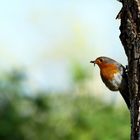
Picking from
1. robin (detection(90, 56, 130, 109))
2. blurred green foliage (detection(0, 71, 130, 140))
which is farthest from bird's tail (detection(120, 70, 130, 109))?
blurred green foliage (detection(0, 71, 130, 140))

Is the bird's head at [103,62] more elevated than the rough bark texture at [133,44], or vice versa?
the bird's head at [103,62]

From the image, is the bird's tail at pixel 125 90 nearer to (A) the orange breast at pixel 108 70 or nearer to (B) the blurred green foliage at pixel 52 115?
(A) the orange breast at pixel 108 70

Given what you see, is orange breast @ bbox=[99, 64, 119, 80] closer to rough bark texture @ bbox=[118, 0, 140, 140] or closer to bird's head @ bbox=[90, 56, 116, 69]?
bird's head @ bbox=[90, 56, 116, 69]

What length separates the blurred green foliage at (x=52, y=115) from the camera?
9.14 m

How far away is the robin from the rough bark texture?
418 millimetres

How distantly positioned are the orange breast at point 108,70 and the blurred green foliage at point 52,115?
290cm

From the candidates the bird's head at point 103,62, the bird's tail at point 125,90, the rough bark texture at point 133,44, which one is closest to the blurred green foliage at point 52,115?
the bird's head at point 103,62

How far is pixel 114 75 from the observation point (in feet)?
19.6

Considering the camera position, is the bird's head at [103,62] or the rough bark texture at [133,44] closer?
the rough bark texture at [133,44]

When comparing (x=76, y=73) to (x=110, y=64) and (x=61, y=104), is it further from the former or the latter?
(x=110, y=64)

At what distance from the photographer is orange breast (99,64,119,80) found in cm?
605

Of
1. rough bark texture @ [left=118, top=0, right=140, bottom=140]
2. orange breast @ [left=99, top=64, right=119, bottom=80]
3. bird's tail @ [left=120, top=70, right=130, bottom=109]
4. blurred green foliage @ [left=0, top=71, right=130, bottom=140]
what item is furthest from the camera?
blurred green foliage @ [left=0, top=71, right=130, bottom=140]

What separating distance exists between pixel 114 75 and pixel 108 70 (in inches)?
6.2

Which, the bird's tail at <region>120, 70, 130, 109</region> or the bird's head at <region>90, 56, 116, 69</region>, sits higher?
the bird's head at <region>90, 56, 116, 69</region>
